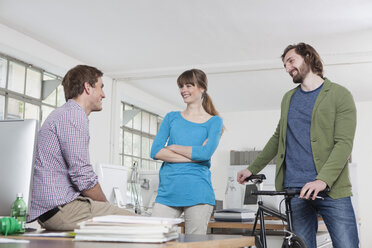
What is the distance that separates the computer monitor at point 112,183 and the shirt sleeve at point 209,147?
1.28m

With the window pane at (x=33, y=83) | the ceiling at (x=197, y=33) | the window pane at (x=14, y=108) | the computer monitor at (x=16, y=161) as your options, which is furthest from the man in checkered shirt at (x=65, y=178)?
the window pane at (x=33, y=83)

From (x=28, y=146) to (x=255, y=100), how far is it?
28.7 feet

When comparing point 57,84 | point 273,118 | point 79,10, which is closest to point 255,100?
point 273,118

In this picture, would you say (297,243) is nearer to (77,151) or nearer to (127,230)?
(77,151)

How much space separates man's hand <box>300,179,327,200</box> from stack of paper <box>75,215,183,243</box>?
94 cm

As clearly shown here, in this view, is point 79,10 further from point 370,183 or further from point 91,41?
point 370,183

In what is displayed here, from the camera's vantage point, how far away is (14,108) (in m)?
6.28

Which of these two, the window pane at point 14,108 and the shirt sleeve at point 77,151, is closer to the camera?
the shirt sleeve at point 77,151

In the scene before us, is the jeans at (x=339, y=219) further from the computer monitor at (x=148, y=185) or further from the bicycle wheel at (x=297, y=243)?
the computer monitor at (x=148, y=185)

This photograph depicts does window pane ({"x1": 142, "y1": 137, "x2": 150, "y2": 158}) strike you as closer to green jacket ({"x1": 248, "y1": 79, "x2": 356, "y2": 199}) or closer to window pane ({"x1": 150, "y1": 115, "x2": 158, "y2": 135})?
window pane ({"x1": 150, "y1": 115, "x2": 158, "y2": 135})

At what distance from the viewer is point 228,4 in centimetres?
498

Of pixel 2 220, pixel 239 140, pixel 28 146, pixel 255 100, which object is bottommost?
pixel 2 220

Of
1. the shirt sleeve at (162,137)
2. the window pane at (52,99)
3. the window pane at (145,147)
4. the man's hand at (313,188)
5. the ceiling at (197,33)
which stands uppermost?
the ceiling at (197,33)

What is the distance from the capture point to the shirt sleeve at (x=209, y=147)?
2.31 metres
